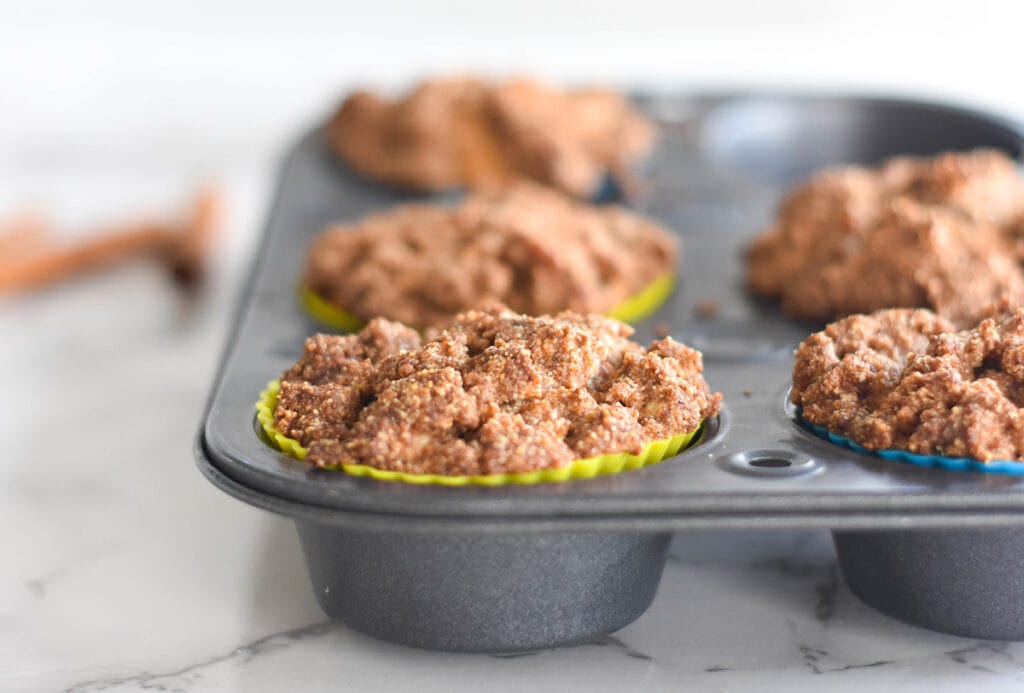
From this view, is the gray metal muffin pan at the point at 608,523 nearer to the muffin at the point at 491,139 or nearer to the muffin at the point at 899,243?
the muffin at the point at 899,243

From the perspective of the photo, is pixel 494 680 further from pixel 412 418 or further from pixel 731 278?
pixel 731 278

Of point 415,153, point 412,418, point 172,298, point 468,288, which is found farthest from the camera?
point 172,298

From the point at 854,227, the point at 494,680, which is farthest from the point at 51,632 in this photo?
the point at 854,227

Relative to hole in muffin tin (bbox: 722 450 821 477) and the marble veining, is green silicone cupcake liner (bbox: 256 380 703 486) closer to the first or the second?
hole in muffin tin (bbox: 722 450 821 477)

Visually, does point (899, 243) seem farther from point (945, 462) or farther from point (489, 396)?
point (489, 396)

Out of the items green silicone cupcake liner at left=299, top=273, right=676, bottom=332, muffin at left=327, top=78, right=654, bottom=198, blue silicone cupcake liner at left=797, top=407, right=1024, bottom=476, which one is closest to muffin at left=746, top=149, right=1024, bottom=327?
green silicone cupcake liner at left=299, top=273, right=676, bottom=332

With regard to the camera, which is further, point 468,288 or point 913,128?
point 913,128
